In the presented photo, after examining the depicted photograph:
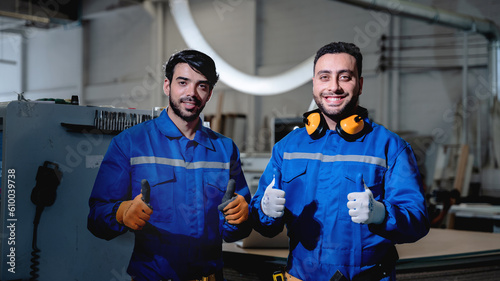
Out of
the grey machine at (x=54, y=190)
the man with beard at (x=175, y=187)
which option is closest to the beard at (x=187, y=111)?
the man with beard at (x=175, y=187)

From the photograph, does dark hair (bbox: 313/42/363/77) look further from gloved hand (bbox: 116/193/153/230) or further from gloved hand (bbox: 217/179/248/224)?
gloved hand (bbox: 116/193/153/230)

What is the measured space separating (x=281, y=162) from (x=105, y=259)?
86cm

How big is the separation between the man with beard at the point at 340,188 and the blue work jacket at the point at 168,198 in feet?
0.54

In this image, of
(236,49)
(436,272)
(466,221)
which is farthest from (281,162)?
(236,49)

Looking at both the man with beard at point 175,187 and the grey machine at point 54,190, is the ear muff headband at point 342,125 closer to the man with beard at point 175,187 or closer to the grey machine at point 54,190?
the man with beard at point 175,187

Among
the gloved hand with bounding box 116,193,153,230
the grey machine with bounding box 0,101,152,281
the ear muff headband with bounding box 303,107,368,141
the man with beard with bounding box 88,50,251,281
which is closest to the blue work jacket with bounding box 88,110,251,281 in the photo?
the man with beard with bounding box 88,50,251,281

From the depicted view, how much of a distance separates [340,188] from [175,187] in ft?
1.81

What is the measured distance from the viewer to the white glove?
145 centimetres

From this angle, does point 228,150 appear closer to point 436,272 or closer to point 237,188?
point 237,188

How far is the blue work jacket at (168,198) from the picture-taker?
1577mm

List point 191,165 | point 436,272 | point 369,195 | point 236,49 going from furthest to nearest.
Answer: point 236,49
point 436,272
point 191,165
point 369,195

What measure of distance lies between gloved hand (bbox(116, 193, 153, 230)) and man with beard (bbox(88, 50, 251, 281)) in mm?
106

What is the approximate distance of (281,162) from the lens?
168 centimetres

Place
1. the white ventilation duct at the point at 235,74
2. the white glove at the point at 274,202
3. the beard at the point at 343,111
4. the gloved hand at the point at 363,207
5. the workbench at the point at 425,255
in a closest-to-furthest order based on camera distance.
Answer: the gloved hand at the point at 363,207
the white glove at the point at 274,202
the beard at the point at 343,111
the workbench at the point at 425,255
the white ventilation duct at the point at 235,74
